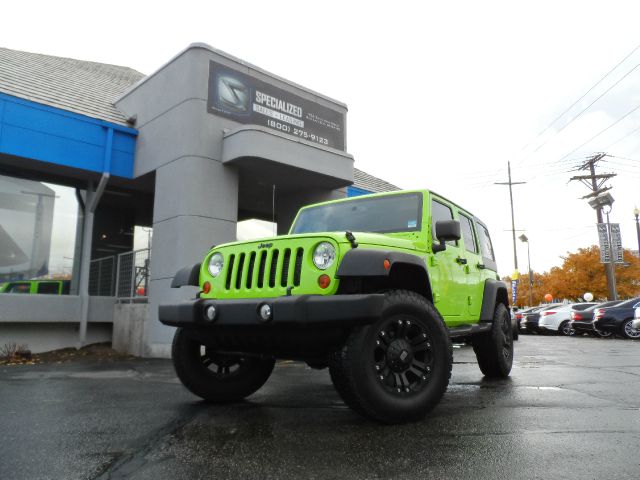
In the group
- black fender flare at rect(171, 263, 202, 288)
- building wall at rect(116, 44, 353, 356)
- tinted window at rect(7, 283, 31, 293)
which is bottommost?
black fender flare at rect(171, 263, 202, 288)

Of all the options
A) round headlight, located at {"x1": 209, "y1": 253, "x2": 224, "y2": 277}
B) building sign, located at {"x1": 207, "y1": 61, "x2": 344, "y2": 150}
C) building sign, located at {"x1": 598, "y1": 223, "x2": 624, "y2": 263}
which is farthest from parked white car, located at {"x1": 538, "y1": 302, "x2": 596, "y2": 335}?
round headlight, located at {"x1": 209, "y1": 253, "x2": 224, "y2": 277}

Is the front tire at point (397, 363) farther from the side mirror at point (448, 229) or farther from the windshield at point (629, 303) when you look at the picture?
the windshield at point (629, 303)

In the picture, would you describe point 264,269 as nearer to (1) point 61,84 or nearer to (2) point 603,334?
(1) point 61,84

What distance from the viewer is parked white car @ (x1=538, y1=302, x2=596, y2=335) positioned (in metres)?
20.1

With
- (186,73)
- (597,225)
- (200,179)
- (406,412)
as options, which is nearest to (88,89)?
(186,73)

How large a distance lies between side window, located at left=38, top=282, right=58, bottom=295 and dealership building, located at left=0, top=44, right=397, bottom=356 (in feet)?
0.69

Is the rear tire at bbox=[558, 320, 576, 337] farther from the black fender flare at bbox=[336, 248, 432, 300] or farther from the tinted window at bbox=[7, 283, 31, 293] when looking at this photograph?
the black fender flare at bbox=[336, 248, 432, 300]

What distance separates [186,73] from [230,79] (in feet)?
3.03

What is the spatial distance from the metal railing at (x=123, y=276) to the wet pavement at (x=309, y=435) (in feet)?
17.0

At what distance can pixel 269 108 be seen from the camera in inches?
441

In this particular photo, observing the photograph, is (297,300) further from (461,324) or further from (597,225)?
(597,225)

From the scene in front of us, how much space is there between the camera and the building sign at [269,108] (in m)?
10.4

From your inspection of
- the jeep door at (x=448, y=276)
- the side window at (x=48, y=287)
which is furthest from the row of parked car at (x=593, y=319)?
the side window at (x=48, y=287)

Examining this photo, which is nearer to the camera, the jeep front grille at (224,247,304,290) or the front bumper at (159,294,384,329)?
the front bumper at (159,294,384,329)
